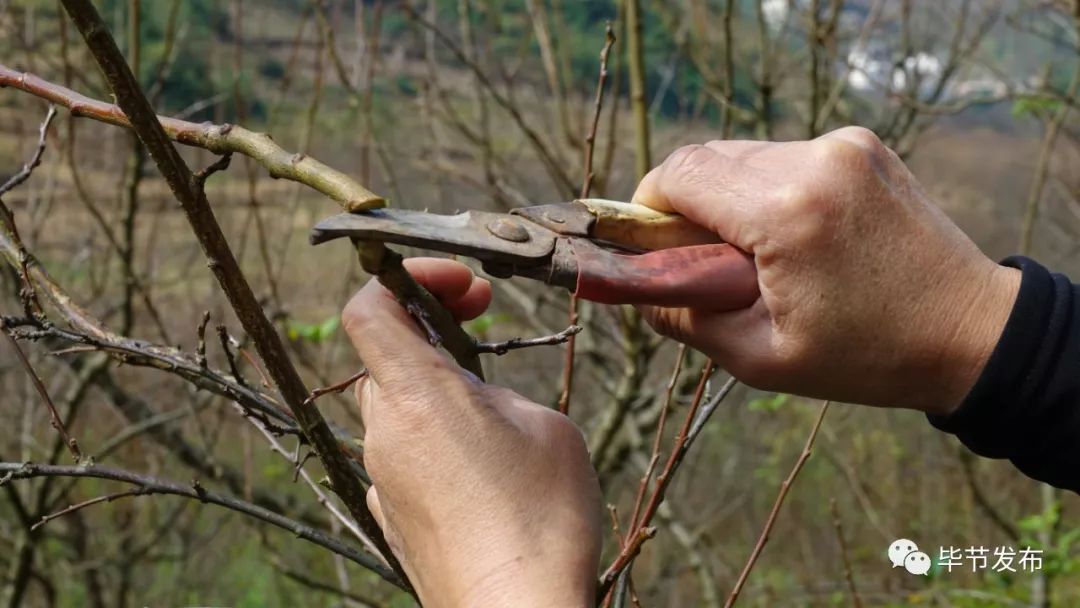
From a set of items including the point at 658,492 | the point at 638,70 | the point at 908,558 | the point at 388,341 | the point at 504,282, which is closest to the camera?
the point at 388,341

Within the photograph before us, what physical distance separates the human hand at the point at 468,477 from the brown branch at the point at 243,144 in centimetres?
13

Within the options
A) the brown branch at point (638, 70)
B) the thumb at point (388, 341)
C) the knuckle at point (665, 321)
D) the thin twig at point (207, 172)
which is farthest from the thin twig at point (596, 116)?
the brown branch at point (638, 70)

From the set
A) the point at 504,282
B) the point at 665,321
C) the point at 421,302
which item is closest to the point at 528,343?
the point at 421,302

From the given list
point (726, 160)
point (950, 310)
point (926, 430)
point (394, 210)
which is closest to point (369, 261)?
point (394, 210)

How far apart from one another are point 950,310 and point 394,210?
0.67 meters

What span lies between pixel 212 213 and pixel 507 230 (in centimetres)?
32

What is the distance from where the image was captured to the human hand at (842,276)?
1.14m

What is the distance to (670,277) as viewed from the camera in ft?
3.76

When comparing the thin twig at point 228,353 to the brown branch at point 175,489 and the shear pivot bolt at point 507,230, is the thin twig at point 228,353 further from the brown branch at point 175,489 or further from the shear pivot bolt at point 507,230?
the shear pivot bolt at point 507,230

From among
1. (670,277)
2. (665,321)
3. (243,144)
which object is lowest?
(665,321)

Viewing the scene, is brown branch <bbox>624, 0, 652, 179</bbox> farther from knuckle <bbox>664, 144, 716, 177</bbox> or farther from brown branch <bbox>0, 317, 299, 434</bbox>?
brown branch <bbox>0, 317, 299, 434</bbox>

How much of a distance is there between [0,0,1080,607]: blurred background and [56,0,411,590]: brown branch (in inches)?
35.6

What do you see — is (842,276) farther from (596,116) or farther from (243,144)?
(243,144)

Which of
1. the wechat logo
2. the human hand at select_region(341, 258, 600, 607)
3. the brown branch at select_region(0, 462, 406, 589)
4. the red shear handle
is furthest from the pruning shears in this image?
the wechat logo
